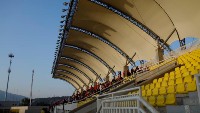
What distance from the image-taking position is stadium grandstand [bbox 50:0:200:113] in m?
12.3

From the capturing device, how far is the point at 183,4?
2211 centimetres

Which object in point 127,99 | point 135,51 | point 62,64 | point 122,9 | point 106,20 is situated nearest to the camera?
point 127,99

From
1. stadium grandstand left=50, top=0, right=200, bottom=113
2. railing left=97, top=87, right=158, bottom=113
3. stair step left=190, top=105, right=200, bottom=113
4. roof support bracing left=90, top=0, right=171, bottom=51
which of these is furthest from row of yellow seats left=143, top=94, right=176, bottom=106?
roof support bracing left=90, top=0, right=171, bottom=51

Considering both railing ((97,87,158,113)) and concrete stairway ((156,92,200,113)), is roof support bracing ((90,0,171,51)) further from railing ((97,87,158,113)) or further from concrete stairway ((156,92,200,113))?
railing ((97,87,158,113))

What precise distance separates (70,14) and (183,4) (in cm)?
1124

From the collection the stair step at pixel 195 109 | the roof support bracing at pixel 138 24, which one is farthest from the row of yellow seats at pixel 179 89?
the roof support bracing at pixel 138 24

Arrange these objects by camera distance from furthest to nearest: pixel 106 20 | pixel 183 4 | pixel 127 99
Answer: pixel 106 20 → pixel 183 4 → pixel 127 99

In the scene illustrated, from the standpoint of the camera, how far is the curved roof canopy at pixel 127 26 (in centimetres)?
2395

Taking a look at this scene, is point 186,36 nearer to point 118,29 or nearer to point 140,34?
point 140,34

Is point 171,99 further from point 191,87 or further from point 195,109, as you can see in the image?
point 195,109

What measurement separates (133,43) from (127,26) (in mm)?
3778

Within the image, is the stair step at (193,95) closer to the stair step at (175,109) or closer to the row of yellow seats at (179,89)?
the row of yellow seats at (179,89)

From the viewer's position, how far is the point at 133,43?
33469 mm

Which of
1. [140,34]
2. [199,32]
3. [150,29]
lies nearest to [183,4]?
[199,32]
